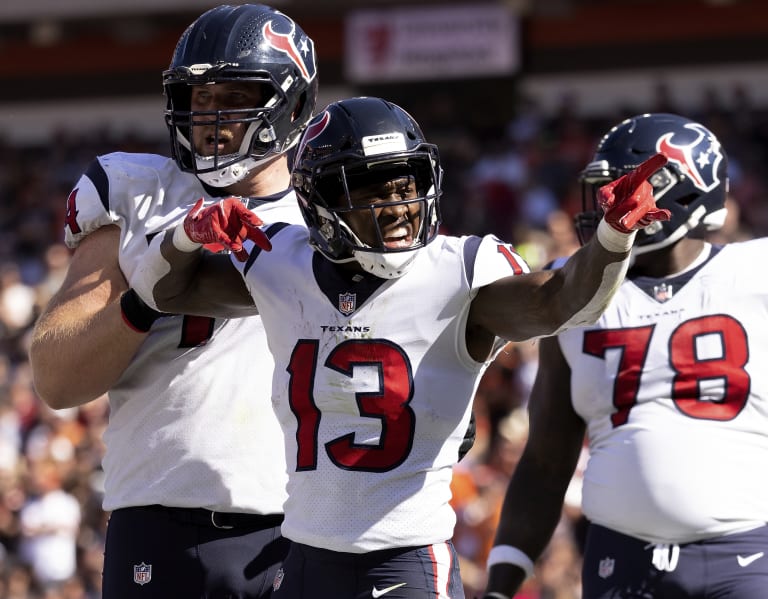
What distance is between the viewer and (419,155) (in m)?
2.71

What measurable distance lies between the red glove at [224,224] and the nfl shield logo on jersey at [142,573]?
2.66 feet

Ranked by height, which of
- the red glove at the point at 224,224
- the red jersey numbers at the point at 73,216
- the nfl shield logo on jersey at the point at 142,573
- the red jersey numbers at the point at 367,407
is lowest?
the nfl shield logo on jersey at the point at 142,573

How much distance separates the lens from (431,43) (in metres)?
14.0

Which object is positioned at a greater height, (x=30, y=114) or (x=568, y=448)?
(x=568, y=448)

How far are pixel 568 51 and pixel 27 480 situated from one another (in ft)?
26.4

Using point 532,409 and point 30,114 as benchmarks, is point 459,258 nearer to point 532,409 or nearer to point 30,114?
point 532,409

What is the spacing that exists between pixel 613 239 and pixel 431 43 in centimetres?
1191

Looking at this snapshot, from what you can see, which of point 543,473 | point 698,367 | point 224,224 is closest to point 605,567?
point 543,473

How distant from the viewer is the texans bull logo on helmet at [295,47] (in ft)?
10.5

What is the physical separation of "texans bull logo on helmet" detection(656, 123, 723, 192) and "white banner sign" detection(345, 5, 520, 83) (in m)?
10.5

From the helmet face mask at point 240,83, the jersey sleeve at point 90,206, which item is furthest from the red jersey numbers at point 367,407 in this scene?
the jersey sleeve at point 90,206

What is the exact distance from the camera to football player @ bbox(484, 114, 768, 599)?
316cm

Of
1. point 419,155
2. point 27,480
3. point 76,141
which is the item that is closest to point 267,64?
point 419,155

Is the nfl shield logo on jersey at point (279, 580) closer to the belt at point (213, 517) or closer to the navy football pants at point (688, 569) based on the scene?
the belt at point (213, 517)
